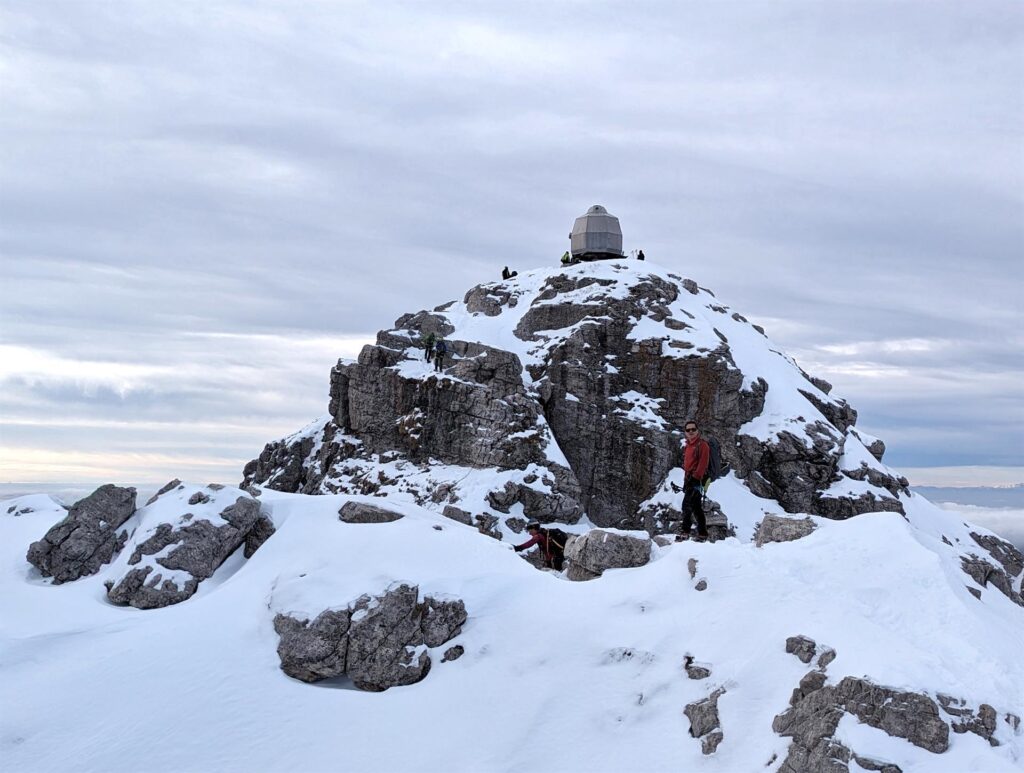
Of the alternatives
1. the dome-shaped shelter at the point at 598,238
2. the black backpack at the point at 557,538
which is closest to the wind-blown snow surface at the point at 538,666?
the black backpack at the point at 557,538

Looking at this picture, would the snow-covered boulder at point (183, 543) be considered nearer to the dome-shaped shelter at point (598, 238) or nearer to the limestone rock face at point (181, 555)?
the limestone rock face at point (181, 555)

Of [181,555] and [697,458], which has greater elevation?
[697,458]

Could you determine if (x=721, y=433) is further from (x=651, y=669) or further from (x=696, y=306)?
(x=651, y=669)

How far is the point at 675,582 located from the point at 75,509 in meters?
14.4

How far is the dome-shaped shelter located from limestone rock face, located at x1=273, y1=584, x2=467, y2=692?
168 feet

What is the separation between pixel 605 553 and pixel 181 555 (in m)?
9.28

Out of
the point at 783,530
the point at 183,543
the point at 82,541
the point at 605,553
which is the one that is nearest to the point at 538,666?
the point at 605,553

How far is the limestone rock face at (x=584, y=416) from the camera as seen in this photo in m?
45.7

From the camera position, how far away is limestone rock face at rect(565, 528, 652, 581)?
1730 centimetres

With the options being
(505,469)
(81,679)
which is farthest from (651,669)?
(505,469)

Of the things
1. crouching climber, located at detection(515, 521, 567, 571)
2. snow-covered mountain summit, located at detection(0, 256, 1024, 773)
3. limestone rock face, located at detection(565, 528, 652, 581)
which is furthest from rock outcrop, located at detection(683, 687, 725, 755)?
crouching climber, located at detection(515, 521, 567, 571)

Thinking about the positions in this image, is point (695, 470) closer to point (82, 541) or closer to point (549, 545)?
point (549, 545)

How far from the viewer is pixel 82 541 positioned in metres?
19.9

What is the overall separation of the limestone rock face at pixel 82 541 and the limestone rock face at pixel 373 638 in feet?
20.8
